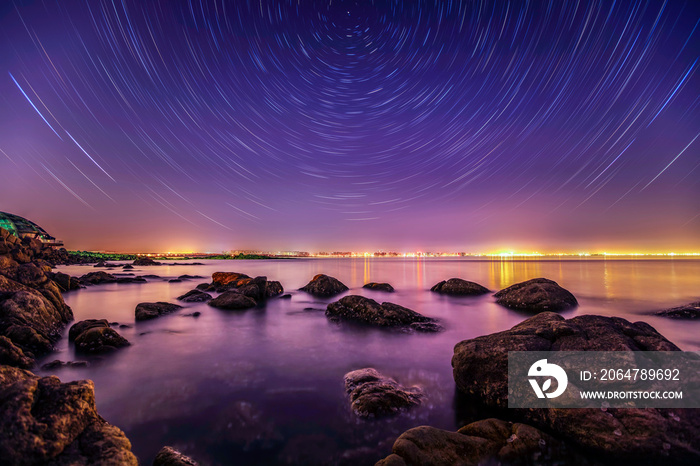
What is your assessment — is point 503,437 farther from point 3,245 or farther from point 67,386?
point 3,245

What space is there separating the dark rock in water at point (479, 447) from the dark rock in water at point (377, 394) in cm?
145

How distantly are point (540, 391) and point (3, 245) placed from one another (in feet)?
112

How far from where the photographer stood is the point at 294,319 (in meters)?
14.0

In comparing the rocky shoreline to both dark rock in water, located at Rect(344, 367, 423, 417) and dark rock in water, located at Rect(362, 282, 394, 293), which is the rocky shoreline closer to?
dark rock in water, located at Rect(344, 367, 423, 417)

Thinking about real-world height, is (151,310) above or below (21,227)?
below

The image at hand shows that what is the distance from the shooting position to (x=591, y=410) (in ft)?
15.0

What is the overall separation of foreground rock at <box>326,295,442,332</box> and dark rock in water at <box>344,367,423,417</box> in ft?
16.5

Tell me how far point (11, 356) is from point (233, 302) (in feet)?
31.2

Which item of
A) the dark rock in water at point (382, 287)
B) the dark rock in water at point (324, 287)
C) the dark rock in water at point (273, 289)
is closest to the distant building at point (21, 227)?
the dark rock in water at point (273, 289)

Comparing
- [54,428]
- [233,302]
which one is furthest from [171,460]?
[233,302]

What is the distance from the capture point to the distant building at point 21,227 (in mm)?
87750

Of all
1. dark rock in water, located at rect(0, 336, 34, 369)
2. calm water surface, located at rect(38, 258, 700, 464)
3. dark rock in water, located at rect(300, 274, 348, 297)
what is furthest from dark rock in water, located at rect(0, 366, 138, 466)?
dark rock in water, located at rect(300, 274, 348, 297)

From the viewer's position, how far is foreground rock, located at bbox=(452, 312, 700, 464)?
13.7ft

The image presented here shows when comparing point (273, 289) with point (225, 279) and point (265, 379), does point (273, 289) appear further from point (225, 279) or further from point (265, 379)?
point (265, 379)
